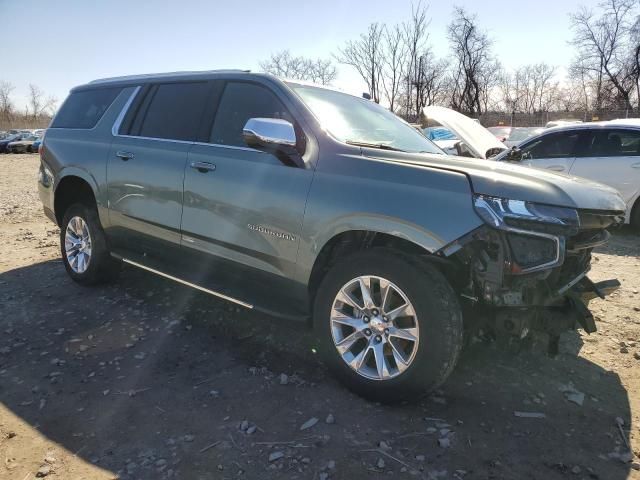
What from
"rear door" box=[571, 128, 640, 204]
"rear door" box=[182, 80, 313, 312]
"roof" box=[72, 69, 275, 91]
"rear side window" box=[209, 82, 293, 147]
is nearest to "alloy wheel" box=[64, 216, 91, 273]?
"roof" box=[72, 69, 275, 91]

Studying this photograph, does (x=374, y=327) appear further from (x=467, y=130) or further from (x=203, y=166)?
(x=467, y=130)

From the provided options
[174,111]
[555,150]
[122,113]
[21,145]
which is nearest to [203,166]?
[174,111]

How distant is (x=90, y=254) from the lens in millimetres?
4715

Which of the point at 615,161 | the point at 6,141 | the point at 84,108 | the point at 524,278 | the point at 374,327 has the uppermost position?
the point at 6,141

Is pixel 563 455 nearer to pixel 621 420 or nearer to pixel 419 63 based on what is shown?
pixel 621 420

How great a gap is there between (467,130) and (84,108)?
3850mm

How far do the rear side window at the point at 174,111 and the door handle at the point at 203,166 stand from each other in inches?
11.5

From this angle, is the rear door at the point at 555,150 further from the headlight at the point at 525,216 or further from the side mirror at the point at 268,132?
the side mirror at the point at 268,132

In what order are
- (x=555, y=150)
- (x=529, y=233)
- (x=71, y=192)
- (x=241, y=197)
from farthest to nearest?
(x=555, y=150) < (x=71, y=192) < (x=241, y=197) < (x=529, y=233)

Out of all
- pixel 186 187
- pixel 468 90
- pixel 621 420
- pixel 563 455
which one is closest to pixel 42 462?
pixel 186 187

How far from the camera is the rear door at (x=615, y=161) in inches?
277

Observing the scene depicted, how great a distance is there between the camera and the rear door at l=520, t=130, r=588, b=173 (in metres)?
7.52

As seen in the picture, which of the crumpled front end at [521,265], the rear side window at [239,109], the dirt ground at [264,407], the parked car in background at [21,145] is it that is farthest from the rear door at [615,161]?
the parked car in background at [21,145]

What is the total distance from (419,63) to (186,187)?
30.0 meters
